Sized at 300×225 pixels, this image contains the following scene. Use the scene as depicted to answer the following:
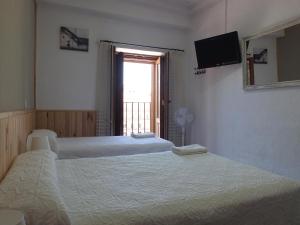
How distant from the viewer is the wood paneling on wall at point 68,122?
12.1ft

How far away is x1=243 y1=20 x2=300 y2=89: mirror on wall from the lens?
2.58m

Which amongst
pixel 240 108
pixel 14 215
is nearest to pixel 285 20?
pixel 240 108

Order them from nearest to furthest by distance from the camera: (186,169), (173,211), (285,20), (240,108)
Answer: (173,211) → (186,169) → (285,20) → (240,108)

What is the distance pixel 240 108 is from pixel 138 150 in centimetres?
160

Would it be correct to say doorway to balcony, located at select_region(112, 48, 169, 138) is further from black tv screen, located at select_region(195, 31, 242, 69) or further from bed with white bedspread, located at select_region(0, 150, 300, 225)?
bed with white bedspread, located at select_region(0, 150, 300, 225)

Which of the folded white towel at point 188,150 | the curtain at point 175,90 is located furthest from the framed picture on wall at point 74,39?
the folded white towel at point 188,150

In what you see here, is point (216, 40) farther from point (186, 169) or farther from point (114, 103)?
point (186, 169)

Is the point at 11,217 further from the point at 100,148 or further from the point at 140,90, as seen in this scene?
the point at 140,90

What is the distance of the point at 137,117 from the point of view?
607 cm

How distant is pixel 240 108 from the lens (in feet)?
11.1

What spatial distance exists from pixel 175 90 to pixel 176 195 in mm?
3369

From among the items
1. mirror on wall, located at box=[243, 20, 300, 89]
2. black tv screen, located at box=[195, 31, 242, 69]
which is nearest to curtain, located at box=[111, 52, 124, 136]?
black tv screen, located at box=[195, 31, 242, 69]

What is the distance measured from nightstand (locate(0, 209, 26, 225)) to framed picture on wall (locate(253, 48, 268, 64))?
3.02 m

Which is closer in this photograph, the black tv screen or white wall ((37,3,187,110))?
the black tv screen
